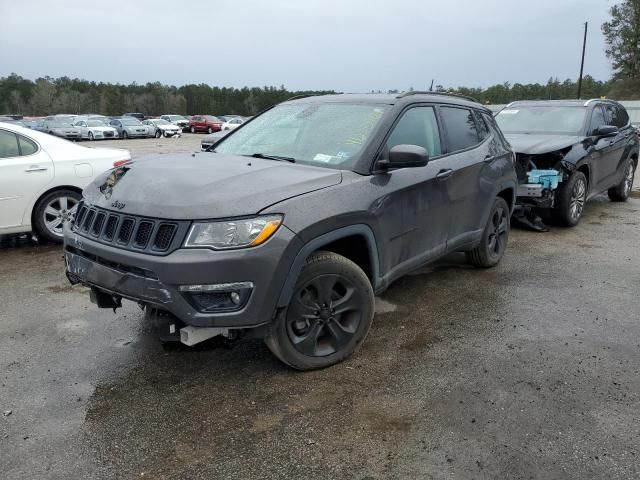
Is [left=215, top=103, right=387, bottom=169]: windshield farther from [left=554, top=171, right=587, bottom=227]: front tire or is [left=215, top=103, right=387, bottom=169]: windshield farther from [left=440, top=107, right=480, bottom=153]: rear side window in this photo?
[left=554, top=171, right=587, bottom=227]: front tire

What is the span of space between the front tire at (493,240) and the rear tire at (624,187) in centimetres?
528

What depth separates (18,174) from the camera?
6188 mm

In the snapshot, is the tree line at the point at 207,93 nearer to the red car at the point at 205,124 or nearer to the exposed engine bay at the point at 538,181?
the red car at the point at 205,124

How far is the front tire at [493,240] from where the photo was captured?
5508mm

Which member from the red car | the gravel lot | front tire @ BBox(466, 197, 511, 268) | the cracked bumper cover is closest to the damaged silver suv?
front tire @ BBox(466, 197, 511, 268)

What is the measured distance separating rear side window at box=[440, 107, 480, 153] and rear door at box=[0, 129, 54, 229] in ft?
14.9

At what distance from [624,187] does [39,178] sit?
31.2ft

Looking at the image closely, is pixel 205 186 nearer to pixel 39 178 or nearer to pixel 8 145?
pixel 39 178

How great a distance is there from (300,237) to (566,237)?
17.9ft

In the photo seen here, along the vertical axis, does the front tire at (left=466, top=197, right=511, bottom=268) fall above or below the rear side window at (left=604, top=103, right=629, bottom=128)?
below

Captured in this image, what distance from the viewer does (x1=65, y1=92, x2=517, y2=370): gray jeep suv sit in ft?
9.73

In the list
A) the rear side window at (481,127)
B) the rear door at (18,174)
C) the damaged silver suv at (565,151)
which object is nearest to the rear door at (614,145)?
the damaged silver suv at (565,151)

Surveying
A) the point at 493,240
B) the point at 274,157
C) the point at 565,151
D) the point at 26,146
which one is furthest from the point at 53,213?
the point at 565,151

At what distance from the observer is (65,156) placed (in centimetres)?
662
